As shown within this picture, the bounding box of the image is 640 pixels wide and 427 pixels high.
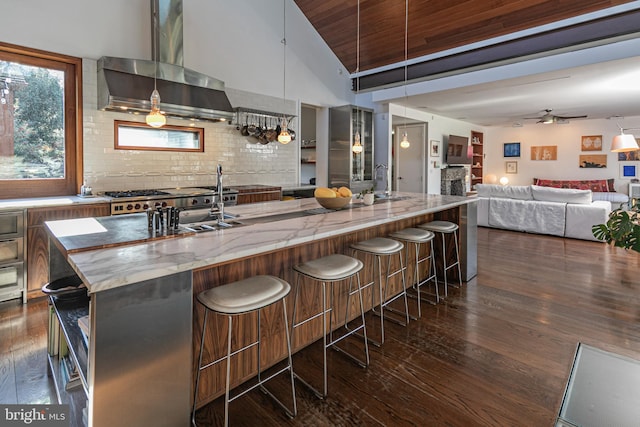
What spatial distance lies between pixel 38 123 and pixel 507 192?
7151mm

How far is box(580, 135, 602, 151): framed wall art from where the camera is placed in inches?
359

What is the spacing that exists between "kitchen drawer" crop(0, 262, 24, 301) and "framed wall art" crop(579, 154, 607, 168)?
1180cm

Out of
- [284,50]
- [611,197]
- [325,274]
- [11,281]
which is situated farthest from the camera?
[611,197]

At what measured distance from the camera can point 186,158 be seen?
181 inches

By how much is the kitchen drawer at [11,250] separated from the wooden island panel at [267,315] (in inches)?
95.0

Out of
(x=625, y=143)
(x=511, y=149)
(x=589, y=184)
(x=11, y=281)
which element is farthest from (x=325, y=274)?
(x=511, y=149)

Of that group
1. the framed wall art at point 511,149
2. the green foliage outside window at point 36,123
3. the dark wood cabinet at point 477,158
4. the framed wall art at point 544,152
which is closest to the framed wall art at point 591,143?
Answer: the framed wall art at point 544,152

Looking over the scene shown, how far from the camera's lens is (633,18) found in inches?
151

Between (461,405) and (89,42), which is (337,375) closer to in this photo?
(461,405)

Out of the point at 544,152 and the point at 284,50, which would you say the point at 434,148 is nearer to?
the point at 544,152

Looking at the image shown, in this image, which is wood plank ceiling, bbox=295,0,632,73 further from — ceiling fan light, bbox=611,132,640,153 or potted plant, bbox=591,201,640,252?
potted plant, bbox=591,201,640,252

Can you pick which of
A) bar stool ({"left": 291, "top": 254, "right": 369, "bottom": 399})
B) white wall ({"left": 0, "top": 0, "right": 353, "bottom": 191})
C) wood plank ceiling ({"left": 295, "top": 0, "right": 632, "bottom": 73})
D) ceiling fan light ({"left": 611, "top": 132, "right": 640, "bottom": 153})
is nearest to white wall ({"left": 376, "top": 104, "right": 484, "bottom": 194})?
white wall ({"left": 0, "top": 0, "right": 353, "bottom": 191})

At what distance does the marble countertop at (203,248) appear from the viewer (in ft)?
4.00

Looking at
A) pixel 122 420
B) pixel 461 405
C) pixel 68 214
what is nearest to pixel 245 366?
pixel 122 420
